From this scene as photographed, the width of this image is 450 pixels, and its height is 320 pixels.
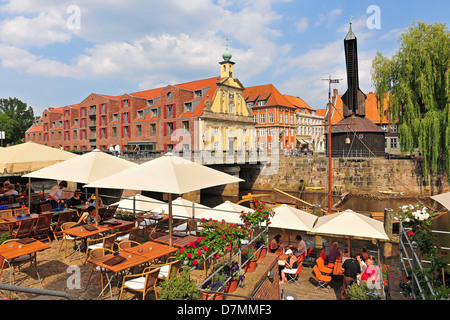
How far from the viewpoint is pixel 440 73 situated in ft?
84.1

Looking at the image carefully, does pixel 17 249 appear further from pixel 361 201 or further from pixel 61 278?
pixel 361 201

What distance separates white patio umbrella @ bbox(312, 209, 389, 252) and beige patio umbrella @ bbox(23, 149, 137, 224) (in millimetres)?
6568

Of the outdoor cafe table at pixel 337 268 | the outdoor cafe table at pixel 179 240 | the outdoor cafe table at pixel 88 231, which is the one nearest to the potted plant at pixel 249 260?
the outdoor cafe table at pixel 179 240

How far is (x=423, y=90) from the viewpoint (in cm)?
2589

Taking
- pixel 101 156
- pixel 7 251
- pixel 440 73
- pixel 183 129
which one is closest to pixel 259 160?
pixel 183 129

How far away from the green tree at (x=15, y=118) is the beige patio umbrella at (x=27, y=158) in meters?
75.3

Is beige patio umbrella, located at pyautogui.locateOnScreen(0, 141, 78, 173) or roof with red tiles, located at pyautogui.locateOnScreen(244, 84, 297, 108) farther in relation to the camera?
roof with red tiles, located at pyautogui.locateOnScreen(244, 84, 297, 108)

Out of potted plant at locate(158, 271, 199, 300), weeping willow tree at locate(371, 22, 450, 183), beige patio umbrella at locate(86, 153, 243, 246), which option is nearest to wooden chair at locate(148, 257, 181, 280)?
beige patio umbrella at locate(86, 153, 243, 246)

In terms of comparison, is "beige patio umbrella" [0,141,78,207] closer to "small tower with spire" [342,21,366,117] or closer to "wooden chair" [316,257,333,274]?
"wooden chair" [316,257,333,274]

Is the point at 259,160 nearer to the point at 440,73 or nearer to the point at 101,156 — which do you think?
the point at 440,73

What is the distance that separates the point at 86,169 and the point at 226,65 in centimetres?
3822

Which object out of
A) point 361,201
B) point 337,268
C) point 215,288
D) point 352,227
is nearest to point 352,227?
point 352,227

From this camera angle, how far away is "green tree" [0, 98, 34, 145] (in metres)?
71.9
